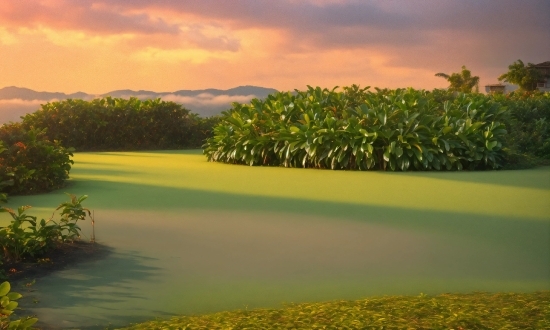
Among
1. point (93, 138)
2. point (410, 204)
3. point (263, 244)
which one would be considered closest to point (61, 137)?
point (93, 138)

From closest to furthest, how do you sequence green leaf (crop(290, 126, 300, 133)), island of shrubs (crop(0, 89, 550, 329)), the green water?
the green water → island of shrubs (crop(0, 89, 550, 329)) → green leaf (crop(290, 126, 300, 133))

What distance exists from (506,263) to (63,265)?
2.48 metres

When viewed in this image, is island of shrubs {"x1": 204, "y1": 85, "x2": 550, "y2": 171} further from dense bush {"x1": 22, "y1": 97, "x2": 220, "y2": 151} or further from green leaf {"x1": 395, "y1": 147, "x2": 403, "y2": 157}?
dense bush {"x1": 22, "y1": 97, "x2": 220, "y2": 151}

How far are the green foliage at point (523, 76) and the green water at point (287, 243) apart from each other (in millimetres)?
33774

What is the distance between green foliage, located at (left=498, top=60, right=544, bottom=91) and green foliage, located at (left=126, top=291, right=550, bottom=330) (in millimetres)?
38744

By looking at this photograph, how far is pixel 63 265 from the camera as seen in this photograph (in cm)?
375

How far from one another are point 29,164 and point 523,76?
3686 cm

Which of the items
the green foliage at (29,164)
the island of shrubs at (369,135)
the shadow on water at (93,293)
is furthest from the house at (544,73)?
the shadow on water at (93,293)

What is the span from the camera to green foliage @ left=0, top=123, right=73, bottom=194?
6.70m

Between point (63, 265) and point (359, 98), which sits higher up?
point (359, 98)

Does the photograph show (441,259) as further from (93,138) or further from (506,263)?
(93,138)

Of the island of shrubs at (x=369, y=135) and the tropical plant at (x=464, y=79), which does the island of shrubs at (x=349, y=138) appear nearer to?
the island of shrubs at (x=369, y=135)

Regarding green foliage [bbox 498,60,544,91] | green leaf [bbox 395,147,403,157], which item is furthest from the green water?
green foliage [bbox 498,60,544,91]

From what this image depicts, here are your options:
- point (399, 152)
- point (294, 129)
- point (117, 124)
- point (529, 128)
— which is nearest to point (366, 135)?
point (399, 152)
